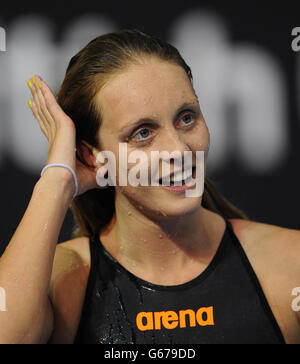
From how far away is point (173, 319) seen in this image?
1.45m

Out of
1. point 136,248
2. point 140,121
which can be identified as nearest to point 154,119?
point 140,121

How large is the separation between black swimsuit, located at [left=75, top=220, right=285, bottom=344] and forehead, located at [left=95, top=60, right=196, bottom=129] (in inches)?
17.7

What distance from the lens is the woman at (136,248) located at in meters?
1.36

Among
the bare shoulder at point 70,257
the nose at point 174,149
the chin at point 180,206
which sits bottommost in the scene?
the bare shoulder at point 70,257

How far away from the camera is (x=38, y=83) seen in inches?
60.6

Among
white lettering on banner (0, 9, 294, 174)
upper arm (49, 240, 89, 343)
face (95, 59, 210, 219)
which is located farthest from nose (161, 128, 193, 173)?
white lettering on banner (0, 9, 294, 174)

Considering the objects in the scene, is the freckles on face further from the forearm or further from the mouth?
the forearm

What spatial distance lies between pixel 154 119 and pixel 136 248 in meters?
0.40

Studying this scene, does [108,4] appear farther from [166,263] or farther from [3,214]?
[166,263]

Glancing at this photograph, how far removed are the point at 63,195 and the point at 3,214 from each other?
2.80 feet

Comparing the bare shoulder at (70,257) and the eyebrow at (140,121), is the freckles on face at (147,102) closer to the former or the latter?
the eyebrow at (140,121)

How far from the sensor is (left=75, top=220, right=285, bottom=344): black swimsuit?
1419 millimetres

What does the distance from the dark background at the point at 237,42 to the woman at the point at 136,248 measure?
1.92ft

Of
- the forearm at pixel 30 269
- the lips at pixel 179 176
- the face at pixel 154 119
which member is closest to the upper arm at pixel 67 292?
the forearm at pixel 30 269
